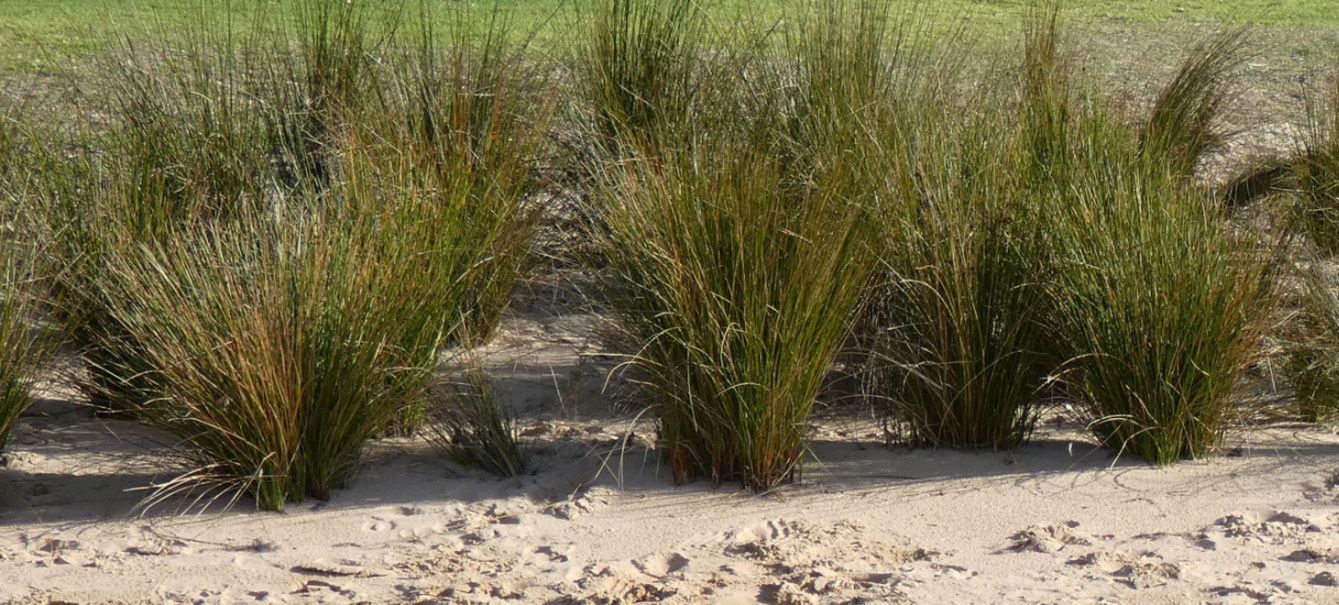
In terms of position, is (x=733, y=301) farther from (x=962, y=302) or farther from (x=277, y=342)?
(x=277, y=342)

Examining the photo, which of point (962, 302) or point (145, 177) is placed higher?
point (145, 177)

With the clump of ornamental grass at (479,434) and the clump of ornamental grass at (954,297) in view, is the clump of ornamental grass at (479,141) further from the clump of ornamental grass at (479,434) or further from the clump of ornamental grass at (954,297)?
the clump of ornamental grass at (954,297)

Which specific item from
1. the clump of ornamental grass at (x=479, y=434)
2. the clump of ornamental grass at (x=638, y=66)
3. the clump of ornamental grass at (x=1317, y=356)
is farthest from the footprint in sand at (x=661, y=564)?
the clump of ornamental grass at (x=638, y=66)

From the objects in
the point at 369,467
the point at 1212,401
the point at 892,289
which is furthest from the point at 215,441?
the point at 1212,401

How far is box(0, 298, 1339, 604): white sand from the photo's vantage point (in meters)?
3.05

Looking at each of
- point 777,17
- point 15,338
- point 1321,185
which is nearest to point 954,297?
point 1321,185

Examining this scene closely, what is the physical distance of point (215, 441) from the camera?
11.0ft

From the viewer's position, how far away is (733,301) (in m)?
3.39

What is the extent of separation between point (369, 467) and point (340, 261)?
504 millimetres

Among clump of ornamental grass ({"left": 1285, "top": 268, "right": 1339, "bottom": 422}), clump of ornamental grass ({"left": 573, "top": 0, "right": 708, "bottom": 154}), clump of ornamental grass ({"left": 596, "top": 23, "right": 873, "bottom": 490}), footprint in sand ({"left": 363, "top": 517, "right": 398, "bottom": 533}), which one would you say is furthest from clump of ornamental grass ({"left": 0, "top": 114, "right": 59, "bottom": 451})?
clump of ornamental grass ({"left": 1285, "top": 268, "right": 1339, "bottom": 422})

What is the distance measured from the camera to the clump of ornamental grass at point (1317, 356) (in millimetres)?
3832

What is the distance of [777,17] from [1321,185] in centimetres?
300

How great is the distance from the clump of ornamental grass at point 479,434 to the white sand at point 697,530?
5cm

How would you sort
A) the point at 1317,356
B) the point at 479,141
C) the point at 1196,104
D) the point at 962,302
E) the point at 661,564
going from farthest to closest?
1. the point at 1196,104
2. the point at 479,141
3. the point at 1317,356
4. the point at 962,302
5. the point at 661,564
